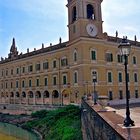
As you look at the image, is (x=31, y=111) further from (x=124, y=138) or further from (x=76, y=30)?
(x=124, y=138)

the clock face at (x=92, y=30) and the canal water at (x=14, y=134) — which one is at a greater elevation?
the clock face at (x=92, y=30)

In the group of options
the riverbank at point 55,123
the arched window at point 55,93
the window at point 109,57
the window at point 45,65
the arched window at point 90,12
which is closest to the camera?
the riverbank at point 55,123

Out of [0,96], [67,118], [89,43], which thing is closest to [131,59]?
[89,43]

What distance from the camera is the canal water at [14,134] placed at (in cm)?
3078

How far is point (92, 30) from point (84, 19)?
174cm

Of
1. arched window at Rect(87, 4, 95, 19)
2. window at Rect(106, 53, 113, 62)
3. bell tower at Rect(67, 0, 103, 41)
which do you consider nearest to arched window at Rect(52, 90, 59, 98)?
bell tower at Rect(67, 0, 103, 41)

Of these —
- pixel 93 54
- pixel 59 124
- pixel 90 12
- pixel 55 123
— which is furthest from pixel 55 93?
pixel 90 12

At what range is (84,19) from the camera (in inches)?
1350

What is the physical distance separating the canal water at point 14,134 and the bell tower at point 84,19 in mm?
13263

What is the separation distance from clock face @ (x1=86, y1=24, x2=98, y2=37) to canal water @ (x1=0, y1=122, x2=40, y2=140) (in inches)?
556

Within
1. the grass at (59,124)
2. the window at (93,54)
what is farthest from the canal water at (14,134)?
the window at (93,54)

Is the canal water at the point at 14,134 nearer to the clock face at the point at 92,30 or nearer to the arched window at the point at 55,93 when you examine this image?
the arched window at the point at 55,93

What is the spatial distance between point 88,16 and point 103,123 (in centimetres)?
2722

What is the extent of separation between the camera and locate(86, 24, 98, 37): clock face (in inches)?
1355
